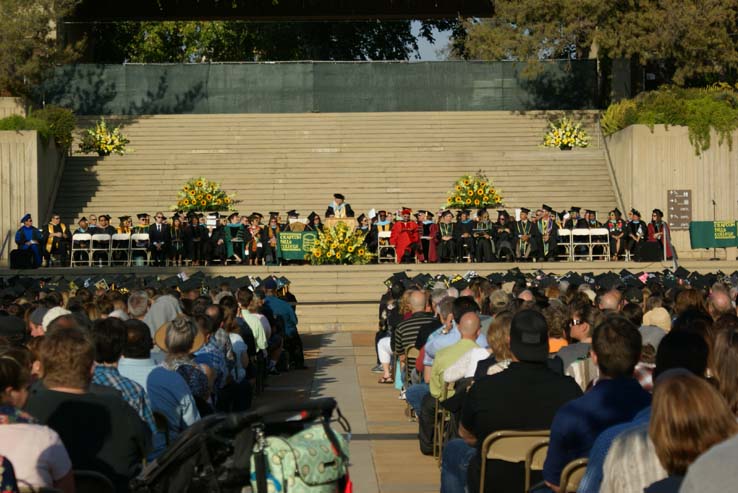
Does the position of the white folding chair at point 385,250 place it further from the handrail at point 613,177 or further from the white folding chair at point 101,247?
the handrail at point 613,177

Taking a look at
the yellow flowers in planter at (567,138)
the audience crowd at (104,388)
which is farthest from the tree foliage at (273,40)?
the audience crowd at (104,388)

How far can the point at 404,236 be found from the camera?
98.7 ft

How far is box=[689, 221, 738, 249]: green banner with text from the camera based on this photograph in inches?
1235

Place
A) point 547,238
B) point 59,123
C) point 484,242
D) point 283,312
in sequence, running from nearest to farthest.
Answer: point 283,312 < point 484,242 < point 547,238 < point 59,123

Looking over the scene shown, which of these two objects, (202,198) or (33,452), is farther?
(202,198)

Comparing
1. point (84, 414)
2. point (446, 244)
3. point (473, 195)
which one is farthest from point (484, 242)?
point (84, 414)

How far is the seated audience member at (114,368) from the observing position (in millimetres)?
6984

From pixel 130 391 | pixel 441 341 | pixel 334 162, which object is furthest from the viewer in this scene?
pixel 334 162

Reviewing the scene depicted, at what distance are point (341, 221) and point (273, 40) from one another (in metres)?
29.3

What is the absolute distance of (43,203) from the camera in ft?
118

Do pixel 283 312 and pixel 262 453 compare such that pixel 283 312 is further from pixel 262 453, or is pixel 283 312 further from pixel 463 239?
pixel 262 453

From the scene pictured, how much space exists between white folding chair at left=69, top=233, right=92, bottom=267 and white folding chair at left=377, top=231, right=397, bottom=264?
22.0 feet

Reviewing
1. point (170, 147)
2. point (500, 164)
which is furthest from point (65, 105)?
point (500, 164)

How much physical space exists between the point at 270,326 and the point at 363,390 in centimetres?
174
